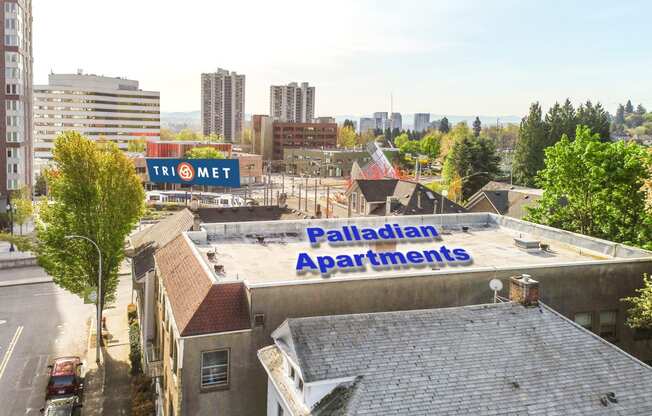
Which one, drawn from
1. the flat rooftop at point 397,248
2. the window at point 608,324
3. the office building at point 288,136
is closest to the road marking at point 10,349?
the flat rooftop at point 397,248

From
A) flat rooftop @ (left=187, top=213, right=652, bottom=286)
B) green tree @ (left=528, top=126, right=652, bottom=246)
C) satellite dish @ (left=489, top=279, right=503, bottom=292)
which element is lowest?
satellite dish @ (left=489, top=279, right=503, bottom=292)

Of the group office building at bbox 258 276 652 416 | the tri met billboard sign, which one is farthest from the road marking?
the tri met billboard sign

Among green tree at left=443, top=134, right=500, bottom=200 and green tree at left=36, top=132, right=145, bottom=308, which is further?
green tree at left=443, top=134, right=500, bottom=200

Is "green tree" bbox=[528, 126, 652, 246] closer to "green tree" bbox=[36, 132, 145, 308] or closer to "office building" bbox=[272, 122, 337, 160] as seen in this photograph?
"green tree" bbox=[36, 132, 145, 308]

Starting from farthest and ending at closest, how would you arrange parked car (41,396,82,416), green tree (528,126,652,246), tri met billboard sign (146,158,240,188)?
tri met billboard sign (146,158,240,188) → green tree (528,126,652,246) → parked car (41,396,82,416)

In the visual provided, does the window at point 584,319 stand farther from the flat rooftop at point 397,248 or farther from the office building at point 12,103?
the office building at point 12,103

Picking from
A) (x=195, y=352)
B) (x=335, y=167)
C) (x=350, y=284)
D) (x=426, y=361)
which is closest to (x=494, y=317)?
(x=426, y=361)
